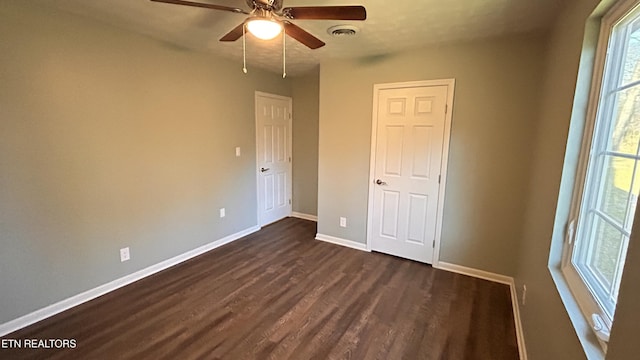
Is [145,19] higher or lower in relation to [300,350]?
higher

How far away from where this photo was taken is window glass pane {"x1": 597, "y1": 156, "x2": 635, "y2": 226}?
1.09 m

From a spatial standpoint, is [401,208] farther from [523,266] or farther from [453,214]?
[523,266]

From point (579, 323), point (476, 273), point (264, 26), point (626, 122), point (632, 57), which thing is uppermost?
point (264, 26)

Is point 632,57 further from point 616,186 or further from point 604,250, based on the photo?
point 604,250

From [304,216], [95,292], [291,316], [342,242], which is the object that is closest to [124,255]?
[95,292]

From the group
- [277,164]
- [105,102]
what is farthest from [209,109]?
[277,164]

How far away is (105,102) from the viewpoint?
2469 millimetres

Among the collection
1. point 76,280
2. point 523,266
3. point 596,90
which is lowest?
point 76,280

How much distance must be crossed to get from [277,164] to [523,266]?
3.41 meters

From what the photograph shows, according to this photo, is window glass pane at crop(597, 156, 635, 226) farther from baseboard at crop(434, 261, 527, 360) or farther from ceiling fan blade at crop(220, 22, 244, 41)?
ceiling fan blade at crop(220, 22, 244, 41)

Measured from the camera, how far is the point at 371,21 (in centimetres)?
226

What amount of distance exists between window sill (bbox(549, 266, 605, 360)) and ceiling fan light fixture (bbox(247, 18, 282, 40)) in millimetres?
1987

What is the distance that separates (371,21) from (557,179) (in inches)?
66.8
